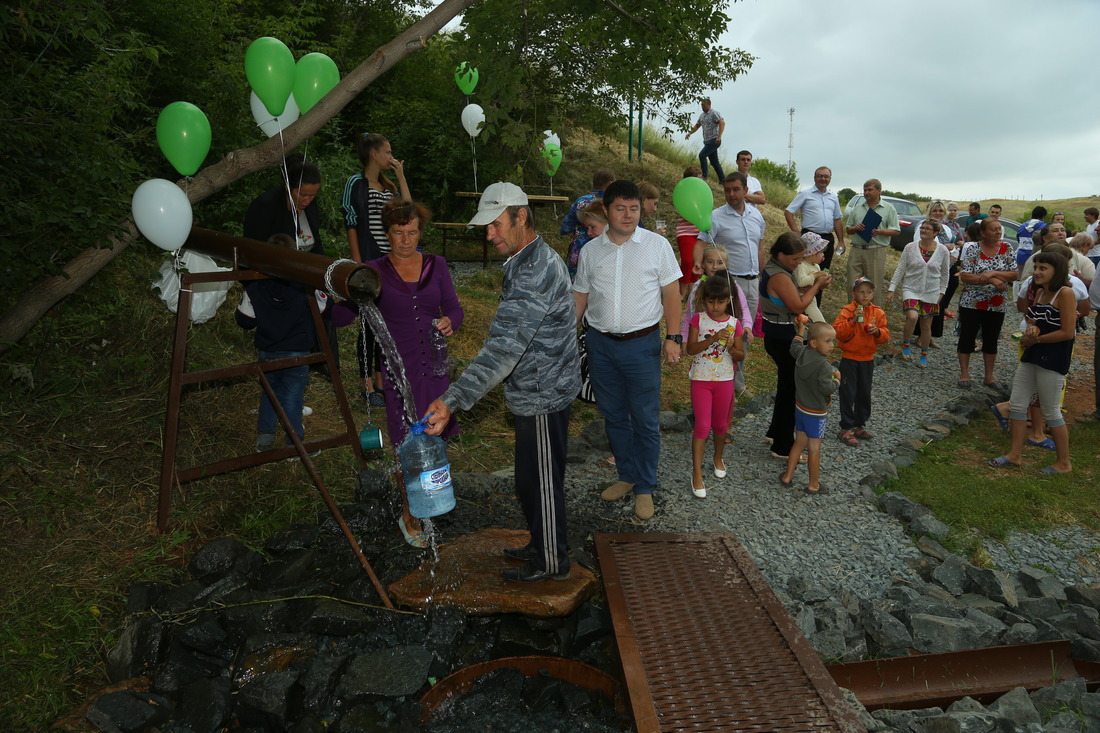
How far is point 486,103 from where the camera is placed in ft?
19.0

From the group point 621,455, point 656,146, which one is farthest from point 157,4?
point 656,146

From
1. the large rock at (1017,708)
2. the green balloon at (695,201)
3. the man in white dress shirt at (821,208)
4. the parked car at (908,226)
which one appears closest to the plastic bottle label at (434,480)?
the large rock at (1017,708)

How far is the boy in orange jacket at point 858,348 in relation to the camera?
275 inches

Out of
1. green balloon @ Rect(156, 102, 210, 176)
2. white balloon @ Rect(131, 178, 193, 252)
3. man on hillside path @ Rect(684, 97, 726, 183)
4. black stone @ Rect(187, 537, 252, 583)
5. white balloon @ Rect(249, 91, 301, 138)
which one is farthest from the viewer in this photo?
man on hillside path @ Rect(684, 97, 726, 183)

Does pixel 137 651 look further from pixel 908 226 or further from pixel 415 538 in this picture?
pixel 908 226

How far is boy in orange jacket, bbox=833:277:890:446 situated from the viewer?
6992mm

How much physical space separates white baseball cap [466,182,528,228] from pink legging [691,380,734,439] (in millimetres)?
2493

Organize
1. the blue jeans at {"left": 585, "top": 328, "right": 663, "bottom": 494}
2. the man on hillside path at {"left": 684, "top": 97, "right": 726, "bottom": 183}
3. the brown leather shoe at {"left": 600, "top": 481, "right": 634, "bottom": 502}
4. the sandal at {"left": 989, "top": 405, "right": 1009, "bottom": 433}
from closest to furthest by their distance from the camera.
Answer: the blue jeans at {"left": 585, "top": 328, "right": 663, "bottom": 494}, the brown leather shoe at {"left": 600, "top": 481, "right": 634, "bottom": 502}, the sandal at {"left": 989, "top": 405, "right": 1009, "bottom": 433}, the man on hillside path at {"left": 684, "top": 97, "right": 726, "bottom": 183}

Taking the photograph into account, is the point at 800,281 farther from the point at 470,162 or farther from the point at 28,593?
the point at 470,162

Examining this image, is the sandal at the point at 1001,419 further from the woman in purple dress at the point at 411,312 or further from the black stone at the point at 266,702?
the black stone at the point at 266,702

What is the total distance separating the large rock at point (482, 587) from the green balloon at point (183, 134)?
291 centimetres

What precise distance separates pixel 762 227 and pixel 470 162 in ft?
28.3

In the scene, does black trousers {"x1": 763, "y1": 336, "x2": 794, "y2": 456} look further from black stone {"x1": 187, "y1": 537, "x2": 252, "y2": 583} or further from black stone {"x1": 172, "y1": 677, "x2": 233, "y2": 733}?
black stone {"x1": 172, "y1": 677, "x2": 233, "y2": 733}

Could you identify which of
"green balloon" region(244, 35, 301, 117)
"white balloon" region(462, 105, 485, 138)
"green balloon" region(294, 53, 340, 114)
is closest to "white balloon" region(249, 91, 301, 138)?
"green balloon" region(294, 53, 340, 114)
